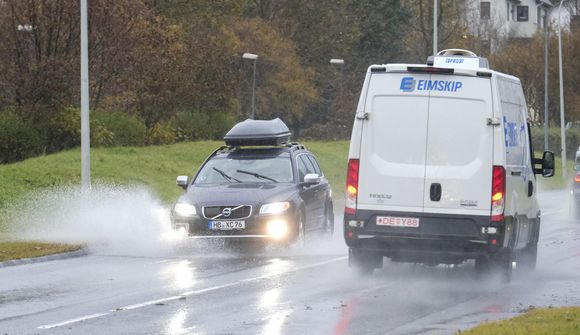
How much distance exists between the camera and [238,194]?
20.8 metres

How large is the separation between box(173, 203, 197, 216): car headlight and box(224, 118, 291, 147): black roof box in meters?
2.17

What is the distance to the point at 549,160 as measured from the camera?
61.5 feet

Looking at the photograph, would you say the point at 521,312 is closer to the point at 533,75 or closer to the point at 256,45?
the point at 256,45

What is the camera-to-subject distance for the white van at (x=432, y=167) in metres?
16.1

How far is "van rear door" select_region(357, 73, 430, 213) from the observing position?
53.6 feet

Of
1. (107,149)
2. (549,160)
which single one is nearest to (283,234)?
(549,160)

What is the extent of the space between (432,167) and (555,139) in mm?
63765

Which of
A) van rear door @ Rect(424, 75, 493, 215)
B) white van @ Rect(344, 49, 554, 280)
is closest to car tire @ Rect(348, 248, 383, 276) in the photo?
white van @ Rect(344, 49, 554, 280)

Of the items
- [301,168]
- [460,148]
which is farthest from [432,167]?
[301,168]

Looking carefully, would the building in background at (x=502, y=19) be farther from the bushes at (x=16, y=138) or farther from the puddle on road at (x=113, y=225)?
the puddle on road at (x=113, y=225)

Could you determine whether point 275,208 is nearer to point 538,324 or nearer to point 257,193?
point 257,193

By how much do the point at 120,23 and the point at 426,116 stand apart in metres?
27.3

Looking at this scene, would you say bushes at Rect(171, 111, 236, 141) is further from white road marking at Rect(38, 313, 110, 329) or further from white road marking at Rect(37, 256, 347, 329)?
white road marking at Rect(38, 313, 110, 329)

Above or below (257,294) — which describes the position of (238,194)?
above
